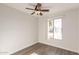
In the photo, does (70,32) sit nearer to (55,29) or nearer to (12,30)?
(55,29)

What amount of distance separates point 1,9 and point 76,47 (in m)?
3.03

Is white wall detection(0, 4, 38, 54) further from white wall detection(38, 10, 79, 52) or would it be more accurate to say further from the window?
white wall detection(38, 10, 79, 52)

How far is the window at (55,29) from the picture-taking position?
356 cm

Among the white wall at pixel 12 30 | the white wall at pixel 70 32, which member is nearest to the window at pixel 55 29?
the white wall at pixel 70 32

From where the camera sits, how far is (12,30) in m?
2.68

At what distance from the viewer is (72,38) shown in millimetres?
3000

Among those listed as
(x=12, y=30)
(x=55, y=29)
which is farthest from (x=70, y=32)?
(x=12, y=30)

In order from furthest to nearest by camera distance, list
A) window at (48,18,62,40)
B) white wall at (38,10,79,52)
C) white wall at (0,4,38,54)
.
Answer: window at (48,18,62,40) → white wall at (38,10,79,52) → white wall at (0,4,38,54)

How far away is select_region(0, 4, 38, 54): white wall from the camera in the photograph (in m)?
2.36

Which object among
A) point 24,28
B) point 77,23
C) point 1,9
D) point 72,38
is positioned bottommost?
point 72,38

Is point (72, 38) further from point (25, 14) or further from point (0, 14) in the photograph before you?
point (0, 14)

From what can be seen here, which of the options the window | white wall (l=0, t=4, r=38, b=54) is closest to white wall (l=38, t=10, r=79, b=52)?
the window

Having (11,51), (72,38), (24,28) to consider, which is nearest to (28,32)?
(24,28)

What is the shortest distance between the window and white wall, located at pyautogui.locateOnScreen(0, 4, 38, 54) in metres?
1.33
